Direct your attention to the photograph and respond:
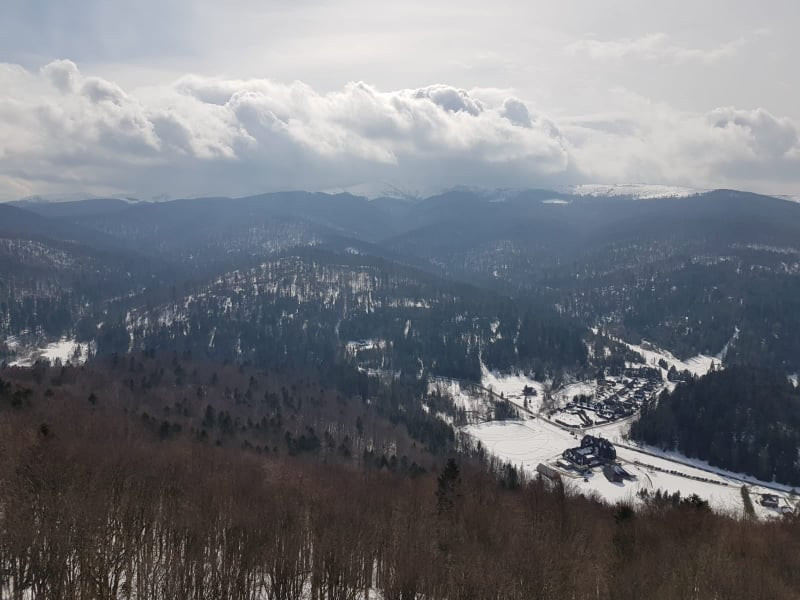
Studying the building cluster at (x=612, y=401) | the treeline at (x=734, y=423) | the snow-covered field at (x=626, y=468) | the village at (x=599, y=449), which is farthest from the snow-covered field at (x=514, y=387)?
the treeline at (x=734, y=423)

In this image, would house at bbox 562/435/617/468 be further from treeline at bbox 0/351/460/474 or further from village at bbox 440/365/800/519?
treeline at bbox 0/351/460/474

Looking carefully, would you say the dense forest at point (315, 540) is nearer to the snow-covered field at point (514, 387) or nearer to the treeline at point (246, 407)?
the treeline at point (246, 407)

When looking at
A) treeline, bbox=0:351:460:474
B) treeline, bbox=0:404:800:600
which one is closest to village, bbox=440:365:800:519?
treeline, bbox=0:351:460:474

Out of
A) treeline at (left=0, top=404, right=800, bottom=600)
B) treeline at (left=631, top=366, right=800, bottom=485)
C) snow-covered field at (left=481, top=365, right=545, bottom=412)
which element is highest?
treeline at (left=0, top=404, right=800, bottom=600)

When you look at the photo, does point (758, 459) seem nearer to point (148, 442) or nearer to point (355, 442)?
point (355, 442)

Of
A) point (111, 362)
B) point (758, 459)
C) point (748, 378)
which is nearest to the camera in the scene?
point (758, 459)

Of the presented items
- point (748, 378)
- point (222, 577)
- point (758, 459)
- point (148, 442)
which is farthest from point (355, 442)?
point (748, 378)

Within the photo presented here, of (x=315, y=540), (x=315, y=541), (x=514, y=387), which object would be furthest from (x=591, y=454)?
(x=315, y=541)
